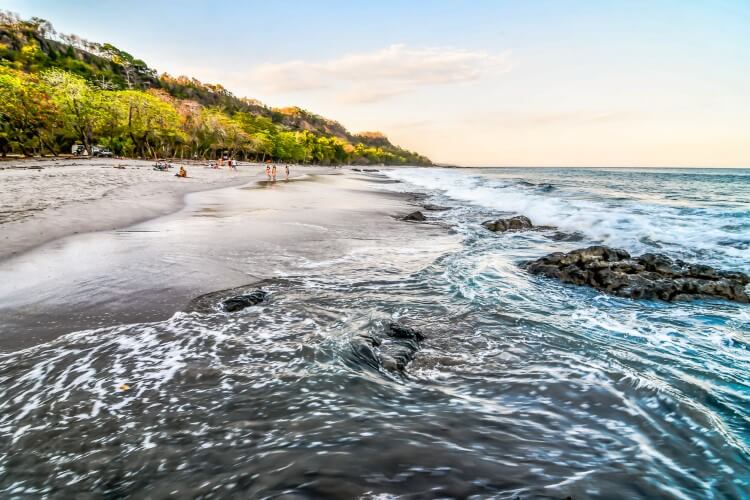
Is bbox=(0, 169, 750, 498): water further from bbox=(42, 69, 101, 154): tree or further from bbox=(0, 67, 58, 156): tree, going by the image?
bbox=(42, 69, 101, 154): tree

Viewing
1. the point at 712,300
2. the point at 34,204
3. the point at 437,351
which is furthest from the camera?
the point at 34,204

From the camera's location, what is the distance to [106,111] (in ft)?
155

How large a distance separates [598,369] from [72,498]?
4536 millimetres

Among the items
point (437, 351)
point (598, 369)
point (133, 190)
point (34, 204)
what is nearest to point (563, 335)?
point (598, 369)

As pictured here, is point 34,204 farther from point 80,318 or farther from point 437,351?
point 437,351

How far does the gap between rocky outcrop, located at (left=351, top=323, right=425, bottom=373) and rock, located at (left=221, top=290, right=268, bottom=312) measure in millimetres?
1953

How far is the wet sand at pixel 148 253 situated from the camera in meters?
4.86

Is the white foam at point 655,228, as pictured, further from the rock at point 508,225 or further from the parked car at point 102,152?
the parked car at point 102,152

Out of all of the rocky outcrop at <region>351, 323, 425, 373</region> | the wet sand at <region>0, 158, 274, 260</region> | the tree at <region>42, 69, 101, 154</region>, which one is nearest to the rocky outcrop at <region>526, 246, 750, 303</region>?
the rocky outcrop at <region>351, 323, 425, 373</region>

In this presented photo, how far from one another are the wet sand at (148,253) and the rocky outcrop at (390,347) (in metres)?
2.82

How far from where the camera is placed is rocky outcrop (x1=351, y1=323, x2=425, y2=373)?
3.79m

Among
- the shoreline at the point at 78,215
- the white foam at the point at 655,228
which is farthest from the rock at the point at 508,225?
the shoreline at the point at 78,215

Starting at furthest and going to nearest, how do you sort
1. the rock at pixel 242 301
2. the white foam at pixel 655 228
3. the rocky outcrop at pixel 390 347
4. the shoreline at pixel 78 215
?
the white foam at pixel 655 228
the shoreline at pixel 78 215
the rock at pixel 242 301
the rocky outcrop at pixel 390 347

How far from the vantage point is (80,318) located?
4570 mm
